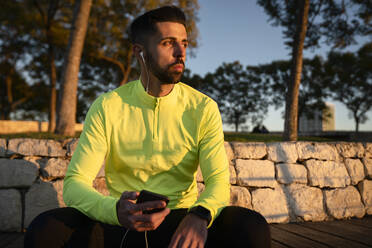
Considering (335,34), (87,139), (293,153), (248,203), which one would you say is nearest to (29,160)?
(87,139)

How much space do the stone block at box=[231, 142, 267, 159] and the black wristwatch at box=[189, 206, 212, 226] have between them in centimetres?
258

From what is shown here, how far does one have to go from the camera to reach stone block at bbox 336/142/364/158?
453 centimetres

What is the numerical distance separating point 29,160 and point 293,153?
12.3 ft

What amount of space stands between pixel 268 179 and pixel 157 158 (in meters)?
2.60

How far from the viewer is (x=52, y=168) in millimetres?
3477

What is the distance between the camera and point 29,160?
3.46 metres

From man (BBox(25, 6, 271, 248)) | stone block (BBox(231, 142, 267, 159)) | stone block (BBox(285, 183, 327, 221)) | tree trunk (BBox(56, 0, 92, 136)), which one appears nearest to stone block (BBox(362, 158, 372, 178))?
stone block (BBox(285, 183, 327, 221))

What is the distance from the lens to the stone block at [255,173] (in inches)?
155

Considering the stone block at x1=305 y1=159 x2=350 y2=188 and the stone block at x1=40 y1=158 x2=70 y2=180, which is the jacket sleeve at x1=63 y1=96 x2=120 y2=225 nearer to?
the stone block at x1=40 y1=158 x2=70 y2=180

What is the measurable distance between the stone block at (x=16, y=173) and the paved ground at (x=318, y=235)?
0.60 meters

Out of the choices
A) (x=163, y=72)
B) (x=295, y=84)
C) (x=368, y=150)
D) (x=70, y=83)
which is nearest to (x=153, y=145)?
(x=163, y=72)

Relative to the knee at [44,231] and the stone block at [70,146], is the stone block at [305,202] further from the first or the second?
the knee at [44,231]

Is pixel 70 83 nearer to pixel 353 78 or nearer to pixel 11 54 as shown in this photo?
pixel 11 54

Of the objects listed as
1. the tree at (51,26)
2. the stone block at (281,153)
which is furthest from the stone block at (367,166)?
the tree at (51,26)
